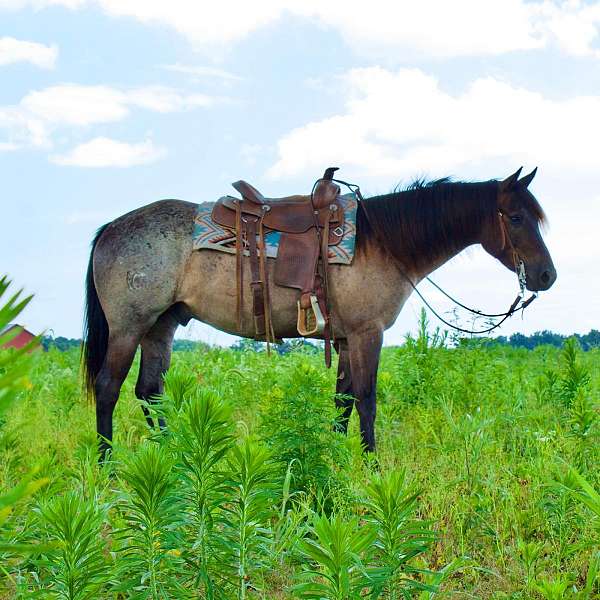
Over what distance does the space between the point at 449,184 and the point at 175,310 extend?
2.75 metres

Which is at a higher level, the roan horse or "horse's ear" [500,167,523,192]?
"horse's ear" [500,167,523,192]

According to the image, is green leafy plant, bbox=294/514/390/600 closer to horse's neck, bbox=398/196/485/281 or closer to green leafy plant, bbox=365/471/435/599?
green leafy plant, bbox=365/471/435/599

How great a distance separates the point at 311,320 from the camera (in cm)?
611

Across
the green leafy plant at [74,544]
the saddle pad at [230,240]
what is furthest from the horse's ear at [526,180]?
the green leafy plant at [74,544]

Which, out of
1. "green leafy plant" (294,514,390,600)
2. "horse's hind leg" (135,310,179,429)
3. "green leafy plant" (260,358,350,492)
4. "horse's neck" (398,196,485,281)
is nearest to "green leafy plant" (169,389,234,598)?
"green leafy plant" (294,514,390,600)

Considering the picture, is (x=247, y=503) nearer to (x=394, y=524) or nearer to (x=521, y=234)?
(x=394, y=524)

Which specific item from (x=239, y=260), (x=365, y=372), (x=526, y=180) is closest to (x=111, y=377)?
(x=239, y=260)

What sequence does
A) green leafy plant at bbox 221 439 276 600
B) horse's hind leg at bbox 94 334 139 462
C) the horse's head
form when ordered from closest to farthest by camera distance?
1. green leafy plant at bbox 221 439 276 600
2. horse's hind leg at bbox 94 334 139 462
3. the horse's head

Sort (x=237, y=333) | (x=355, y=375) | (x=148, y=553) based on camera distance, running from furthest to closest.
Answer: (x=237, y=333) → (x=355, y=375) → (x=148, y=553)

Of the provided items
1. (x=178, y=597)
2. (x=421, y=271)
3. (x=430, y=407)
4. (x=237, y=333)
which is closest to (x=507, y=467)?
(x=430, y=407)

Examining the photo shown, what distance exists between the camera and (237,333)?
644 centimetres

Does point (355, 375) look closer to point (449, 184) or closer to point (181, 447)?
point (449, 184)

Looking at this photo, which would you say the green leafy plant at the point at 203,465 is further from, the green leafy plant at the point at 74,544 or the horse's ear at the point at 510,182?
the horse's ear at the point at 510,182

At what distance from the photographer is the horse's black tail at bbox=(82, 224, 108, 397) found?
21.8 feet
